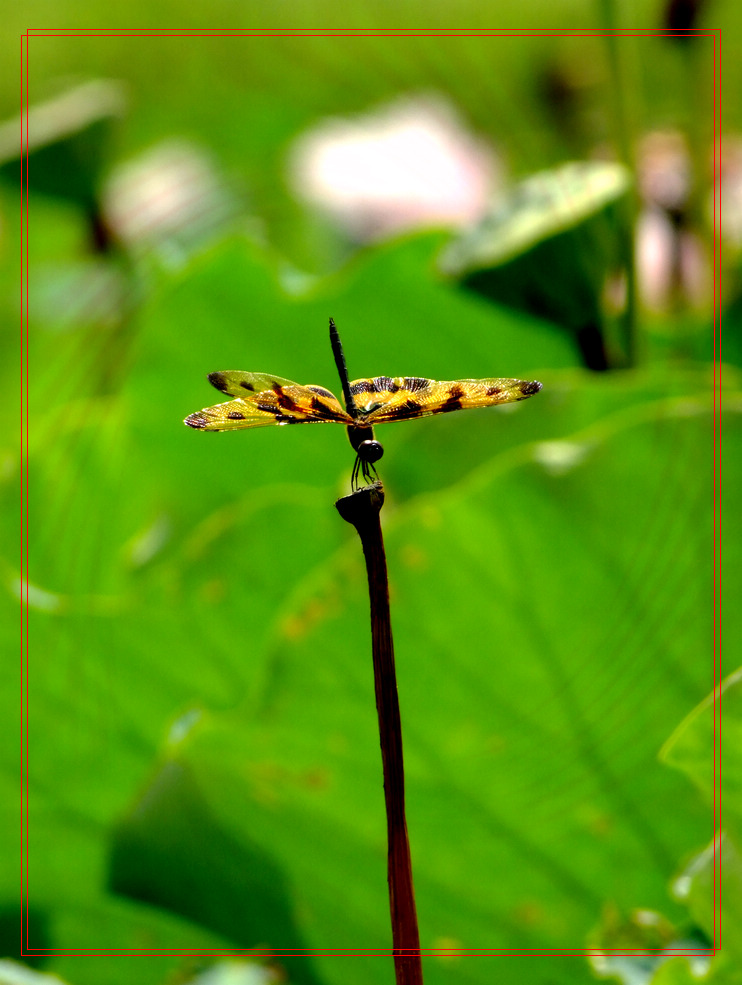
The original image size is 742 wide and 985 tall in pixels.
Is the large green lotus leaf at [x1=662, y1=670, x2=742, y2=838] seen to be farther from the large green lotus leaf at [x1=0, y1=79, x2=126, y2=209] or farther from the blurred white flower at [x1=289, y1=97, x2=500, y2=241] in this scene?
the blurred white flower at [x1=289, y1=97, x2=500, y2=241]

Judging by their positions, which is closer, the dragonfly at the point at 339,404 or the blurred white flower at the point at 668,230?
the dragonfly at the point at 339,404

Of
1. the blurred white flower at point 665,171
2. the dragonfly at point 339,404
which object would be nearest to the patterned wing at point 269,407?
the dragonfly at point 339,404

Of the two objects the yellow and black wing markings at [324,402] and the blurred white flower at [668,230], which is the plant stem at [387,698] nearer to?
the yellow and black wing markings at [324,402]

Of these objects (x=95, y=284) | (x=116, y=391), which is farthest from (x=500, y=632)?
(x=95, y=284)

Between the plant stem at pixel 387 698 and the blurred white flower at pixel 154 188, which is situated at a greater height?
the blurred white flower at pixel 154 188

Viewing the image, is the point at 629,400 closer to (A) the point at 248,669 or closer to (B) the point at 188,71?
(A) the point at 248,669

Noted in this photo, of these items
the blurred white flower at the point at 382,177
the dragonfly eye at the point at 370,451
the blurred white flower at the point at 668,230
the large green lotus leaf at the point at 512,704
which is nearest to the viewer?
the dragonfly eye at the point at 370,451

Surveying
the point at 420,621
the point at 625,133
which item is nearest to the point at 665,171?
the point at 625,133
